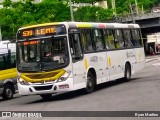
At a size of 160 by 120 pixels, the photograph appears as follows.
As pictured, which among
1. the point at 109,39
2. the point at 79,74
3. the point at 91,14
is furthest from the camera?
the point at 91,14

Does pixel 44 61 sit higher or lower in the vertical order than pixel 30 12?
lower

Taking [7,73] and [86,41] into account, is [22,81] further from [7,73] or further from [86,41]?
[7,73]

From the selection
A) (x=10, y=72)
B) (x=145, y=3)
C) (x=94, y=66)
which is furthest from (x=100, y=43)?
(x=145, y=3)

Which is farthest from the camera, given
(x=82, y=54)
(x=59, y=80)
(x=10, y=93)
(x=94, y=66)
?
(x=10, y=93)

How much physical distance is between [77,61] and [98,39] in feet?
9.07

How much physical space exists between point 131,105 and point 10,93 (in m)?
10.9

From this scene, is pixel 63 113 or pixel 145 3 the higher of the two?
pixel 145 3

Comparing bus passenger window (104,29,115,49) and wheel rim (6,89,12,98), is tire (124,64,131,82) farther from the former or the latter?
wheel rim (6,89,12,98)

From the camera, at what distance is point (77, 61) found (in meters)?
18.4

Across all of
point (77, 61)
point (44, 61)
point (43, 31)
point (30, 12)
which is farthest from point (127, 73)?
point (30, 12)

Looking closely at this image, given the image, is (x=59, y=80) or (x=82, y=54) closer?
(x=59, y=80)

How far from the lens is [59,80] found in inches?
696

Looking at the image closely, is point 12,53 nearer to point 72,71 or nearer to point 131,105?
point 72,71

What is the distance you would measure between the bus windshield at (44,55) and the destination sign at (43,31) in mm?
222
